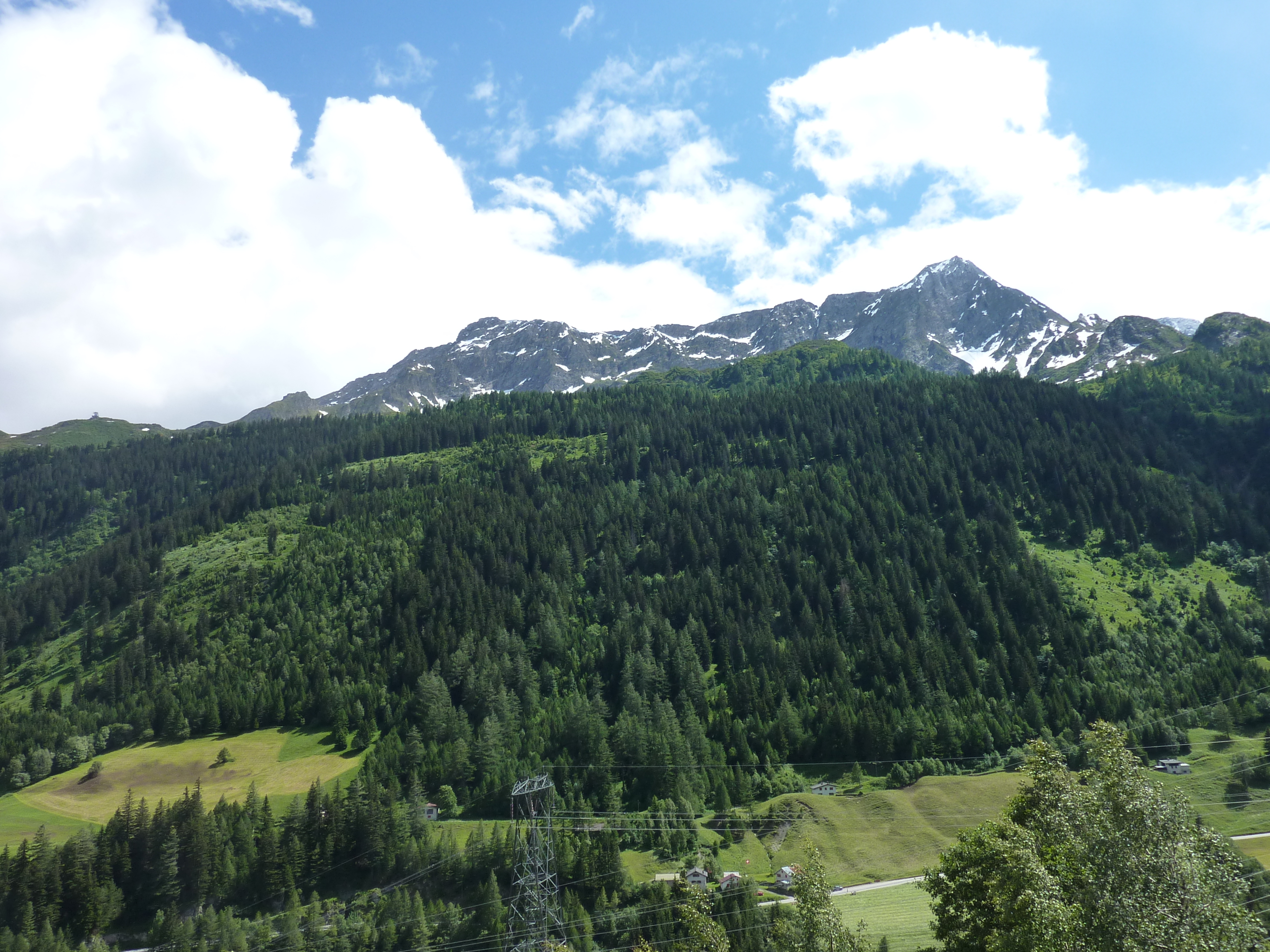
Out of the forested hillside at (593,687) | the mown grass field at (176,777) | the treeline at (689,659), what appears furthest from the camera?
the treeline at (689,659)

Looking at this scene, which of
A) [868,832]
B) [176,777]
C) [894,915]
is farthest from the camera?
[176,777]

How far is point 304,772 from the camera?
130125 millimetres

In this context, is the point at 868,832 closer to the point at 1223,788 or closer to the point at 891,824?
the point at 891,824

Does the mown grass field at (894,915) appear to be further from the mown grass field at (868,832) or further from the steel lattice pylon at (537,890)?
the steel lattice pylon at (537,890)

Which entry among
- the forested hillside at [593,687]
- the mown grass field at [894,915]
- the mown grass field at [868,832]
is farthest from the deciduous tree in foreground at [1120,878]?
the mown grass field at [868,832]

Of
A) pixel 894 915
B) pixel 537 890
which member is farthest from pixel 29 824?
pixel 894 915

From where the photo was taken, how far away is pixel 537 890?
65.3 meters

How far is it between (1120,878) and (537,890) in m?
52.5

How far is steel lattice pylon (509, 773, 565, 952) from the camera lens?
62.6 meters

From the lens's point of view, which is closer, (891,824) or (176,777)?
(891,824)

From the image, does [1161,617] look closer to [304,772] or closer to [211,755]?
[304,772]

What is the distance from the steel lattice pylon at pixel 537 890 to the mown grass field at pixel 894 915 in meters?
27.6

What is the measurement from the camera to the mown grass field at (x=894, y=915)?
67.3m

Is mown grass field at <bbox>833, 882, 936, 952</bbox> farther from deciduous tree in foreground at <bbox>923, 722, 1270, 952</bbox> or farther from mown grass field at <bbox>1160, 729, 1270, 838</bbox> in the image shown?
deciduous tree in foreground at <bbox>923, 722, 1270, 952</bbox>
